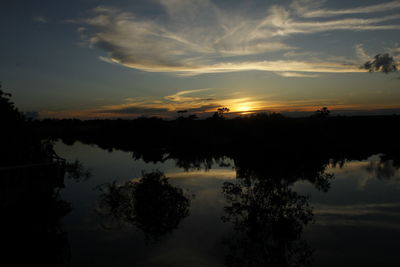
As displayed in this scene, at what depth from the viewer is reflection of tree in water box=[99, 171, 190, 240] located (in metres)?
22.9

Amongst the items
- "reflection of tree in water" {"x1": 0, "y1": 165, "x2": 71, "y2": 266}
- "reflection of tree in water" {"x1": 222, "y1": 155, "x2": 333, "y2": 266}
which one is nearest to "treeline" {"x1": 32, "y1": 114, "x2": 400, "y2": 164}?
"reflection of tree in water" {"x1": 222, "y1": 155, "x2": 333, "y2": 266}

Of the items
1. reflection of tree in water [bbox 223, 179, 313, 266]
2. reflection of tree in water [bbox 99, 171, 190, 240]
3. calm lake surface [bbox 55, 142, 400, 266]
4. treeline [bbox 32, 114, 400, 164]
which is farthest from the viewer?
treeline [bbox 32, 114, 400, 164]


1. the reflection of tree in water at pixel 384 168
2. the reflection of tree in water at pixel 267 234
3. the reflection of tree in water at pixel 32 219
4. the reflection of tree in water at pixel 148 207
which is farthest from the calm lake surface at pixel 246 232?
the reflection of tree in water at pixel 384 168

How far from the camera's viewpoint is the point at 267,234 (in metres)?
20.3

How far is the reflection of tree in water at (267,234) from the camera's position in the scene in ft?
57.5

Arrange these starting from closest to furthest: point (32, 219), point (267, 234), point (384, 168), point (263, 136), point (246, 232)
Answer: point (267, 234) < point (246, 232) < point (32, 219) < point (384, 168) < point (263, 136)

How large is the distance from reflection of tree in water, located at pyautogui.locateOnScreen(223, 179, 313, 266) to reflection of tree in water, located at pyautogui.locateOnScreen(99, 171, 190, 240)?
5.43 metres

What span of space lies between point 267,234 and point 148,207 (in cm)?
1112

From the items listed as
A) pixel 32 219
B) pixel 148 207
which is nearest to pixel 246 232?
pixel 148 207

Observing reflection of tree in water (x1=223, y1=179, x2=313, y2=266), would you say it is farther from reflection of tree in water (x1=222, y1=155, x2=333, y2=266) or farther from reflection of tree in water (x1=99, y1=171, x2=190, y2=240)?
reflection of tree in water (x1=99, y1=171, x2=190, y2=240)

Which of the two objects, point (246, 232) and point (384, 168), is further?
point (384, 168)

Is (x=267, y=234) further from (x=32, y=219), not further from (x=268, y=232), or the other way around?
(x=32, y=219)

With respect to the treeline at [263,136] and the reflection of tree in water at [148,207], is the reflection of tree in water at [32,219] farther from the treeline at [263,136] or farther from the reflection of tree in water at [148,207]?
the treeline at [263,136]

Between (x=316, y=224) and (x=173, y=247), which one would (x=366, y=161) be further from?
(x=173, y=247)
